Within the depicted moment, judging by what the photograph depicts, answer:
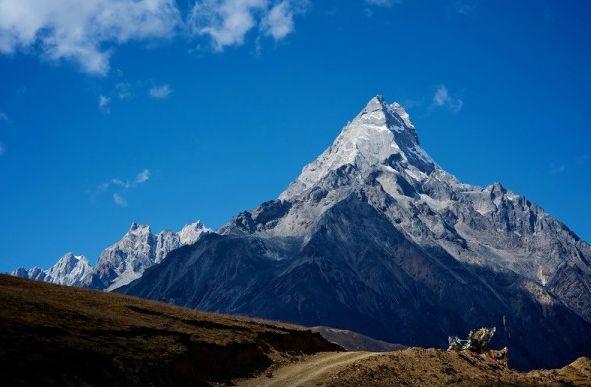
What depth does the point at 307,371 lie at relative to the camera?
5512cm

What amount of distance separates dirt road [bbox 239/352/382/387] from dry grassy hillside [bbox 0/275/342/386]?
1.71 meters

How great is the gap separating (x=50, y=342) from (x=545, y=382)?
36180 mm

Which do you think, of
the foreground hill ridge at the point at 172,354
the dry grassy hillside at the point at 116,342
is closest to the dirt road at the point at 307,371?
the foreground hill ridge at the point at 172,354

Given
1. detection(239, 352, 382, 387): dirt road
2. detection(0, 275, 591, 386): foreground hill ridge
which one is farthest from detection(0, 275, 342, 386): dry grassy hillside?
detection(239, 352, 382, 387): dirt road

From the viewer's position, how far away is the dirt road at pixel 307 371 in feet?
168

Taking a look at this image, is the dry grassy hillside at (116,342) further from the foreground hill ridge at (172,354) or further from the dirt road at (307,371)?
the dirt road at (307,371)

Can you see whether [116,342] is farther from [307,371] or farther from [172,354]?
[307,371]

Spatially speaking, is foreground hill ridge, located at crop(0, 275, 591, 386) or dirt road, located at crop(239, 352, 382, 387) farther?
dirt road, located at crop(239, 352, 382, 387)

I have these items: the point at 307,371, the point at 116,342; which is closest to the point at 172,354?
the point at 116,342

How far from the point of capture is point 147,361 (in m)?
45.7

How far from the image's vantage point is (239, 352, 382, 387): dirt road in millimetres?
A: 51250

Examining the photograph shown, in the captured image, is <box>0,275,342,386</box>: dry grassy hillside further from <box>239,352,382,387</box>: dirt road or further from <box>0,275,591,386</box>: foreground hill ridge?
<box>239,352,382,387</box>: dirt road

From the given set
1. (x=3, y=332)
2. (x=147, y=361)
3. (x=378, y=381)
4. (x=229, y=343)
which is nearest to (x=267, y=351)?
(x=229, y=343)

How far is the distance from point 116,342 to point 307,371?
1505cm
